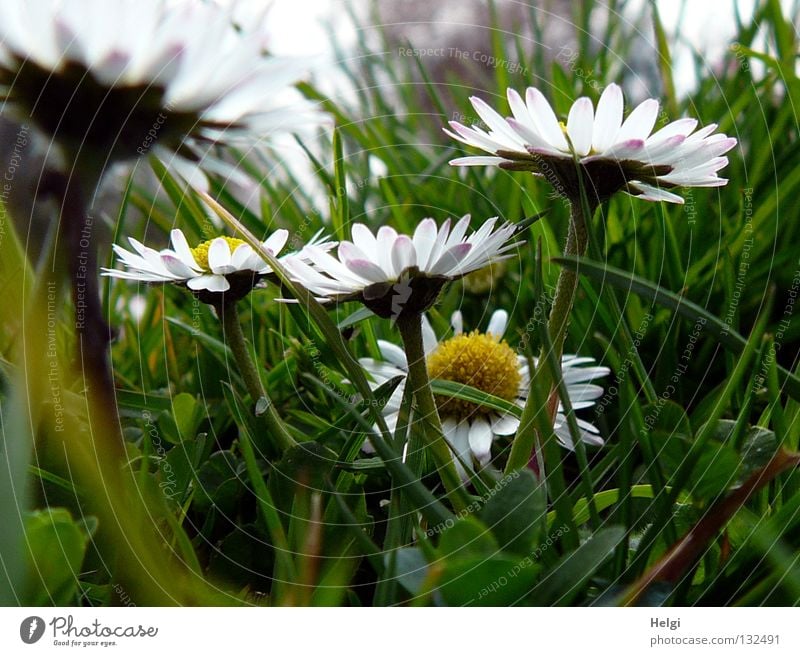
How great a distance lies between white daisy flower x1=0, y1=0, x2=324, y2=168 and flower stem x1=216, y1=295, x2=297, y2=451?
0.05 m

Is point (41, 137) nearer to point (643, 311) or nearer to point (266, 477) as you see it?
point (266, 477)

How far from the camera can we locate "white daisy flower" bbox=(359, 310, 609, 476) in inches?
9.6

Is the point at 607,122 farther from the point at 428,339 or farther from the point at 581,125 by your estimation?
the point at 428,339

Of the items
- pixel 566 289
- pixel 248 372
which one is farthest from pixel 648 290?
pixel 248 372

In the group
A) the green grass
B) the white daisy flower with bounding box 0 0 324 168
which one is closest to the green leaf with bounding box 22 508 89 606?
the green grass

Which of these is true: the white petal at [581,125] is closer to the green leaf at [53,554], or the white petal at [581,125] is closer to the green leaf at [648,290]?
the green leaf at [648,290]

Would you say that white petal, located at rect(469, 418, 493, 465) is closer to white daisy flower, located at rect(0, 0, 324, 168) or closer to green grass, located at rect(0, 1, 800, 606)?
green grass, located at rect(0, 1, 800, 606)

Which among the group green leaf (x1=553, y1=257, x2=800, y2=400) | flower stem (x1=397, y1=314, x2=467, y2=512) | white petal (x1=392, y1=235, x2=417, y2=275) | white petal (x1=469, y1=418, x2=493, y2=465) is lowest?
white petal (x1=469, y1=418, x2=493, y2=465)

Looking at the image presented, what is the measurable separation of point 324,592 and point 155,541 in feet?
0.16

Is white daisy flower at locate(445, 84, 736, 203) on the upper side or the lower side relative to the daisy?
upper

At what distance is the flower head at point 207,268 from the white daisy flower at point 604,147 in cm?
6

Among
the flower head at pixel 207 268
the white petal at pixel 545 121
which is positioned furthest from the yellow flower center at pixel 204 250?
the white petal at pixel 545 121

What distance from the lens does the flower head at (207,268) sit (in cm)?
22

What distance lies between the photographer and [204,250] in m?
0.24
